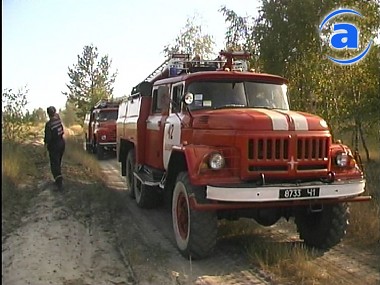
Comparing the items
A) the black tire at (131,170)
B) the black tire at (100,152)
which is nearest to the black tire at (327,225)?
the black tire at (131,170)

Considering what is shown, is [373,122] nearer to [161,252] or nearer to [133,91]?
[133,91]

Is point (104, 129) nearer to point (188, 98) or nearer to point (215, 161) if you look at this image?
point (188, 98)

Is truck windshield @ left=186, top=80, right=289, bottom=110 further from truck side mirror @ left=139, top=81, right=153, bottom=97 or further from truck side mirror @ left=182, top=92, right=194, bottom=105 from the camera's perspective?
truck side mirror @ left=139, top=81, right=153, bottom=97

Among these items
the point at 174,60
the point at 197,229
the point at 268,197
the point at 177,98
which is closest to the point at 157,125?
the point at 177,98

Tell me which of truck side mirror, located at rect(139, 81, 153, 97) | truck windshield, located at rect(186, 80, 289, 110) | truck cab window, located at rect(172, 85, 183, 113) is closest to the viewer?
truck windshield, located at rect(186, 80, 289, 110)

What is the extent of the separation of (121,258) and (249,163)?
74.1 inches

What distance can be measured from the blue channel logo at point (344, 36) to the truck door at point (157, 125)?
4.46 meters

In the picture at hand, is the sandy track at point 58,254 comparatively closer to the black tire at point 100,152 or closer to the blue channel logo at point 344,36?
the blue channel logo at point 344,36

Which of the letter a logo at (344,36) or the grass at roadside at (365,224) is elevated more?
the letter a logo at (344,36)

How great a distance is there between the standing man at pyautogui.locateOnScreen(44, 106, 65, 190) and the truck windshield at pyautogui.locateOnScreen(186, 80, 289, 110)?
11.2 ft

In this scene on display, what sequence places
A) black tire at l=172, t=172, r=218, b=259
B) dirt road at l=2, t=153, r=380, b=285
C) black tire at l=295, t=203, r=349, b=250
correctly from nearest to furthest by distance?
dirt road at l=2, t=153, r=380, b=285
black tire at l=172, t=172, r=218, b=259
black tire at l=295, t=203, r=349, b=250

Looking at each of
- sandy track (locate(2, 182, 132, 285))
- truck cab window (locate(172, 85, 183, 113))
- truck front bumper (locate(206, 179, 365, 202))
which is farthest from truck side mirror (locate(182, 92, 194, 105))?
sandy track (locate(2, 182, 132, 285))

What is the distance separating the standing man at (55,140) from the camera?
8982 mm

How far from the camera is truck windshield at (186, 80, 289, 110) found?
6.49 m
